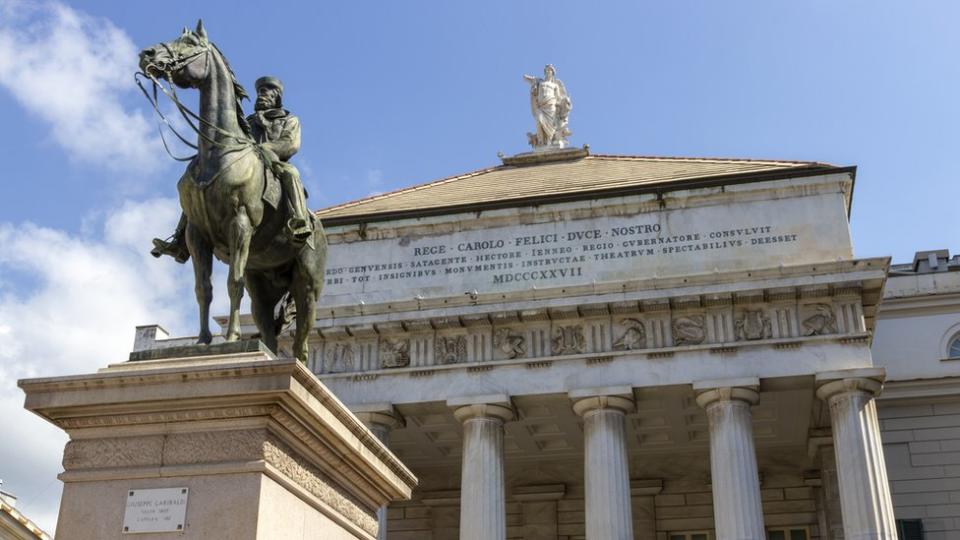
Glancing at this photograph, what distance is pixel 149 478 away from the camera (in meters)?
6.71

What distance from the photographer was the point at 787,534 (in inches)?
1193

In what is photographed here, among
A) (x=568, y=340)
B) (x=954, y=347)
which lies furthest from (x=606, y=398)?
(x=954, y=347)

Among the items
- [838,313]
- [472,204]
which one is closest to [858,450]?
[838,313]

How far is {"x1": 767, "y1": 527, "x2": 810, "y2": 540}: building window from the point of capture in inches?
1189

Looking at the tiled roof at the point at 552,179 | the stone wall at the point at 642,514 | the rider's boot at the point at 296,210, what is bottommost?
the rider's boot at the point at 296,210

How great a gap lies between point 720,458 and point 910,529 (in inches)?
320

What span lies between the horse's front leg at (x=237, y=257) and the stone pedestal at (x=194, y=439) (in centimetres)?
Result: 76

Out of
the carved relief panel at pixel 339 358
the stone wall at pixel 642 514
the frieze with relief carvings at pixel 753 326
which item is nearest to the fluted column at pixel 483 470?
the carved relief panel at pixel 339 358

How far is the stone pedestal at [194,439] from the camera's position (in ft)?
21.5

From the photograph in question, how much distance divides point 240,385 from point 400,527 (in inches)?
1048

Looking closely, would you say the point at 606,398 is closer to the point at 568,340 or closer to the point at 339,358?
the point at 568,340

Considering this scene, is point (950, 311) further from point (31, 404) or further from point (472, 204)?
point (31, 404)

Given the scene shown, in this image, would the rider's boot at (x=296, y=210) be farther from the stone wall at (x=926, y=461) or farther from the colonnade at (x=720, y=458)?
the stone wall at (x=926, y=461)

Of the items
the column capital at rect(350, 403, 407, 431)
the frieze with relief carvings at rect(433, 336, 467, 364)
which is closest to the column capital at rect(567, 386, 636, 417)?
the frieze with relief carvings at rect(433, 336, 467, 364)
